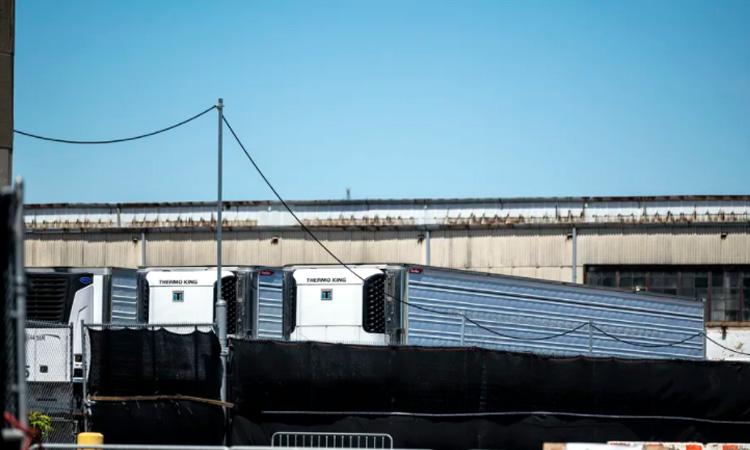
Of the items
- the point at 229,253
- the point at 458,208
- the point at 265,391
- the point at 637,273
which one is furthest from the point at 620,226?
the point at 265,391

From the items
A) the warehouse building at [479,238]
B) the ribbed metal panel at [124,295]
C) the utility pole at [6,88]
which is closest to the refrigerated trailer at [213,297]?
the ribbed metal panel at [124,295]

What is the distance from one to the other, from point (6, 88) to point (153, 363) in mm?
4807

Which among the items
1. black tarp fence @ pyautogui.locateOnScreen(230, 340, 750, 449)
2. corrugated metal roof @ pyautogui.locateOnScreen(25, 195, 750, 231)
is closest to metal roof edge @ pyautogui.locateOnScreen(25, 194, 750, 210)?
corrugated metal roof @ pyautogui.locateOnScreen(25, 195, 750, 231)

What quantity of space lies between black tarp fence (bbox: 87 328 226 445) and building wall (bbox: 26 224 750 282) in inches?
954

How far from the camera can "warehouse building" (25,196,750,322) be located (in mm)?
42500

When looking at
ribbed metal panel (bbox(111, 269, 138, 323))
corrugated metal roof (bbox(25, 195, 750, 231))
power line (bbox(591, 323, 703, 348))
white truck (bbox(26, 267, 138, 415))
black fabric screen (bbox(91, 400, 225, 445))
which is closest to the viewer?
black fabric screen (bbox(91, 400, 225, 445))

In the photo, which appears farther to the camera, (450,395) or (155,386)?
(450,395)

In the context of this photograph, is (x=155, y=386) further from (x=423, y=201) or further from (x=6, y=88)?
(x=423, y=201)

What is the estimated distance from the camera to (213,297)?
26141mm

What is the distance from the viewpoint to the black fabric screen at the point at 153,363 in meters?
19.1

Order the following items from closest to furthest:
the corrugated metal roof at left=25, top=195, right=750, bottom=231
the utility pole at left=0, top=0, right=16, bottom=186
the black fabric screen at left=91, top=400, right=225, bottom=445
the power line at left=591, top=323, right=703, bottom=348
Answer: the utility pole at left=0, top=0, right=16, bottom=186 < the black fabric screen at left=91, top=400, right=225, bottom=445 < the power line at left=591, top=323, right=703, bottom=348 < the corrugated metal roof at left=25, top=195, right=750, bottom=231

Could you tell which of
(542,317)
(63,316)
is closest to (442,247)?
(542,317)

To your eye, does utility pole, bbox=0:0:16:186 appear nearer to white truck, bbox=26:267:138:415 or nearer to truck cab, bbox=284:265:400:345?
white truck, bbox=26:267:138:415

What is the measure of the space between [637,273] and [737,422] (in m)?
21.4
